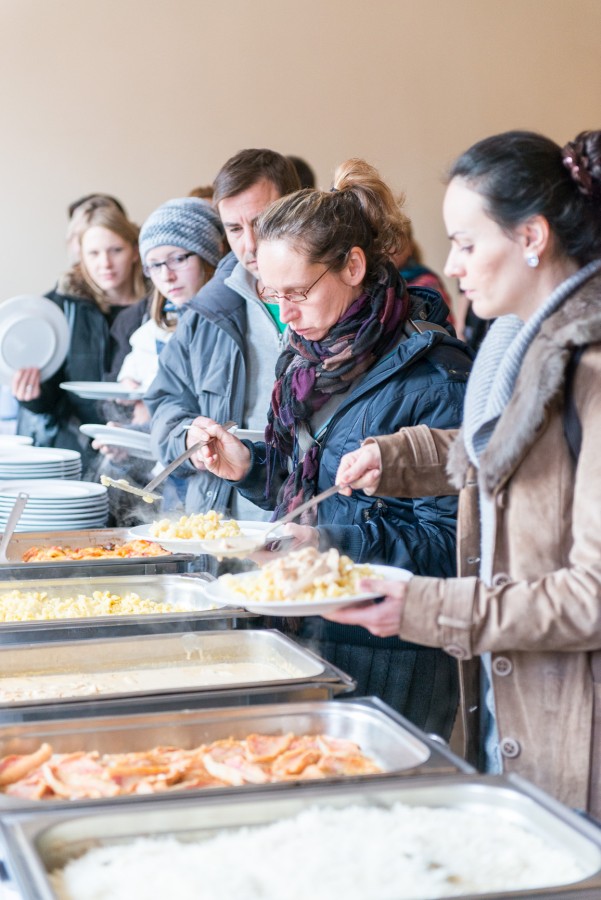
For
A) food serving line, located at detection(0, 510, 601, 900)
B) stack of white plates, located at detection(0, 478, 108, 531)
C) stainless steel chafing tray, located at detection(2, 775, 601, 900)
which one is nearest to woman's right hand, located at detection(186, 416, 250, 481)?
food serving line, located at detection(0, 510, 601, 900)

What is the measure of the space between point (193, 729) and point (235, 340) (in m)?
1.32

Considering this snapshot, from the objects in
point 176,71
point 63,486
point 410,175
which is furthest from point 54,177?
point 63,486

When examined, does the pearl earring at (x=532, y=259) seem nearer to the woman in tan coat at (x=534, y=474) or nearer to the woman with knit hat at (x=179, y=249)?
the woman in tan coat at (x=534, y=474)

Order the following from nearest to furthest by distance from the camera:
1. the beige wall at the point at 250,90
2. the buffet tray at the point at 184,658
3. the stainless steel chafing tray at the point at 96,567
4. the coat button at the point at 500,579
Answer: the coat button at the point at 500,579 → the buffet tray at the point at 184,658 → the stainless steel chafing tray at the point at 96,567 → the beige wall at the point at 250,90

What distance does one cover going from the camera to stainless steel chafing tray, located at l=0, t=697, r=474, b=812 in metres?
1.34

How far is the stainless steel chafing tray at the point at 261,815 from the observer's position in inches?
41.4

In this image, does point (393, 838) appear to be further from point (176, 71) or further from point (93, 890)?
point (176, 71)

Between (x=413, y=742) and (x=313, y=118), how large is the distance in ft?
16.0

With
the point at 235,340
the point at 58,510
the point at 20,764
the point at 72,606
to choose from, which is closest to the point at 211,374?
the point at 235,340

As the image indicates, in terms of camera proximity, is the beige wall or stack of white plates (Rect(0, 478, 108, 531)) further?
the beige wall

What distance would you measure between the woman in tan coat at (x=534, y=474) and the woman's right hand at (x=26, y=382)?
2.40 m

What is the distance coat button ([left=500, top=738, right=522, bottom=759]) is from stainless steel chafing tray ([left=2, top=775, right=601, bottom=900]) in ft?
0.45

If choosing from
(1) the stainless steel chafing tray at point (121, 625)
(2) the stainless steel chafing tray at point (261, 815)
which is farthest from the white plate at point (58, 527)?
(2) the stainless steel chafing tray at point (261, 815)

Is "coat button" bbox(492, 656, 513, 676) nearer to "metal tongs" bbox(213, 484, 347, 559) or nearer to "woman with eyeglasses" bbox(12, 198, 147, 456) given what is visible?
"metal tongs" bbox(213, 484, 347, 559)
